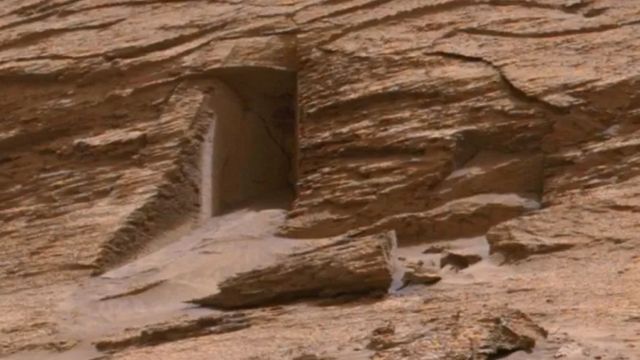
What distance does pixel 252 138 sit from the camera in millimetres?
9727

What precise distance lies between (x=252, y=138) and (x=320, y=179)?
1088mm

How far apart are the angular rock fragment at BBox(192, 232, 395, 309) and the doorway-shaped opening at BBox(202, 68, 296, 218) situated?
203cm

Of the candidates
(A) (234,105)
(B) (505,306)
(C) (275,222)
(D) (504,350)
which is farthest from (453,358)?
(A) (234,105)

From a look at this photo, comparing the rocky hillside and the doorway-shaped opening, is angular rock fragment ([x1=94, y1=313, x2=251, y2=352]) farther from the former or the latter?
the doorway-shaped opening

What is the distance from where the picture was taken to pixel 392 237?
292 inches

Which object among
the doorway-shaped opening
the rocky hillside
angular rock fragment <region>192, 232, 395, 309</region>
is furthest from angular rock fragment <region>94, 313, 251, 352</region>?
the doorway-shaped opening

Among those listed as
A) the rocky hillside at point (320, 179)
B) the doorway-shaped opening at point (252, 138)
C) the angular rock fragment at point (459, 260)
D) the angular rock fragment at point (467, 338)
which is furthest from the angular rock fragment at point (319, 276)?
the doorway-shaped opening at point (252, 138)

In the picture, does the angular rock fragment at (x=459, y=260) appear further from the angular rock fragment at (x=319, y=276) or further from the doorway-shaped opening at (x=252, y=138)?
the doorway-shaped opening at (x=252, y=138)

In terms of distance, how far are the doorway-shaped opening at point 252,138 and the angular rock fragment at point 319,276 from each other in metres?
2.03

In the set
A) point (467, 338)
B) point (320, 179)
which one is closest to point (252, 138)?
point (320, 179)

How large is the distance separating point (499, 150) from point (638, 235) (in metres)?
1.44

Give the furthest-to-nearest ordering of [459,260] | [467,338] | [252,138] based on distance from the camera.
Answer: [252,138] < [459,260] < [467,338]

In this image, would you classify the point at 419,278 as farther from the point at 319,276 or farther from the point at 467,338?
the point at 467,338

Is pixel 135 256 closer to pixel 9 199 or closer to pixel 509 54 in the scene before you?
pixel 9 199
